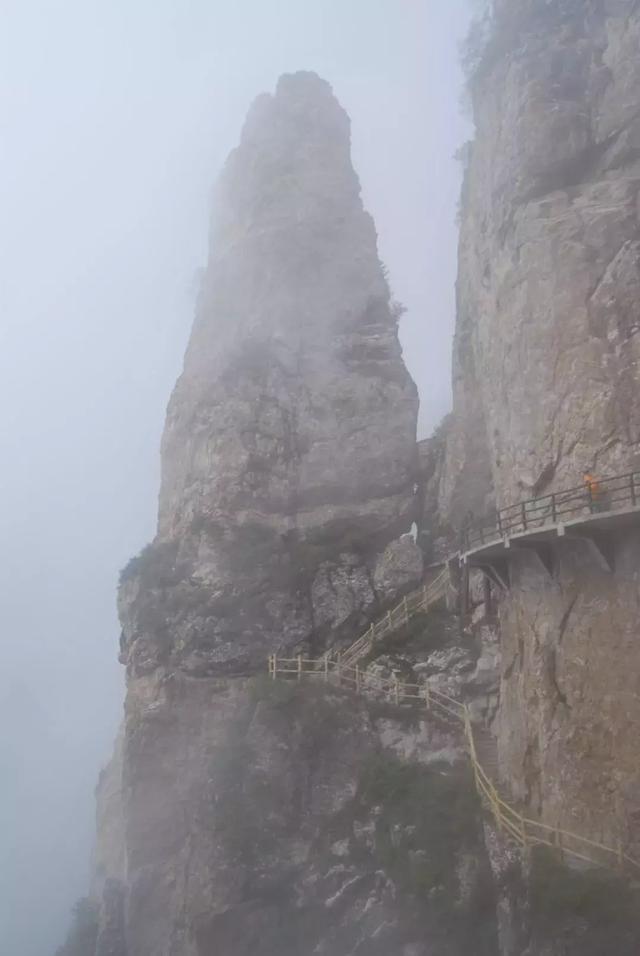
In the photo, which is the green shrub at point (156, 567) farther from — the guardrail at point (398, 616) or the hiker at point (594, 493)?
the hiker at point (594, 493)

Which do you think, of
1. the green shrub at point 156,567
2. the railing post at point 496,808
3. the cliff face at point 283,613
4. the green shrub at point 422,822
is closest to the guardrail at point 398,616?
the cliff face at point 283,613

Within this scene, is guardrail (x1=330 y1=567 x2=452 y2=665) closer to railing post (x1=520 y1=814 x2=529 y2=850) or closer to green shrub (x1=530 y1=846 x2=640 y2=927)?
railing post (x1=520 y1=814 x2=529 y2=850)

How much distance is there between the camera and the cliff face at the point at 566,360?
16812mm

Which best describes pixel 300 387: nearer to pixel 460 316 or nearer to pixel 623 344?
pixel 460 316

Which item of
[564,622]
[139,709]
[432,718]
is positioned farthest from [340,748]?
[564,622]

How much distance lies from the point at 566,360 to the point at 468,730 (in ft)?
40.4

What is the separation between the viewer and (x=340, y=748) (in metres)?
26.9

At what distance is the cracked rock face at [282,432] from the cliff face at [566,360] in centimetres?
1006

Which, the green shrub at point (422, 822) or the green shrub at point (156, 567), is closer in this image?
the green shrub at point (422, 822)

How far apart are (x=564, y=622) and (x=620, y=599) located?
2.06 m

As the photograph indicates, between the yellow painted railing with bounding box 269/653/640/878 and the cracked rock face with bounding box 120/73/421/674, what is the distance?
1656 millimetres

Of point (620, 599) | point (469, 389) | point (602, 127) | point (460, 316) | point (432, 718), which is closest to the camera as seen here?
point (620, 599)

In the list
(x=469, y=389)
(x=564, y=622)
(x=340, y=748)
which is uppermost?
(x=469, y=389)

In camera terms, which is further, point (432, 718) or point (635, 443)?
point (432, 718)
